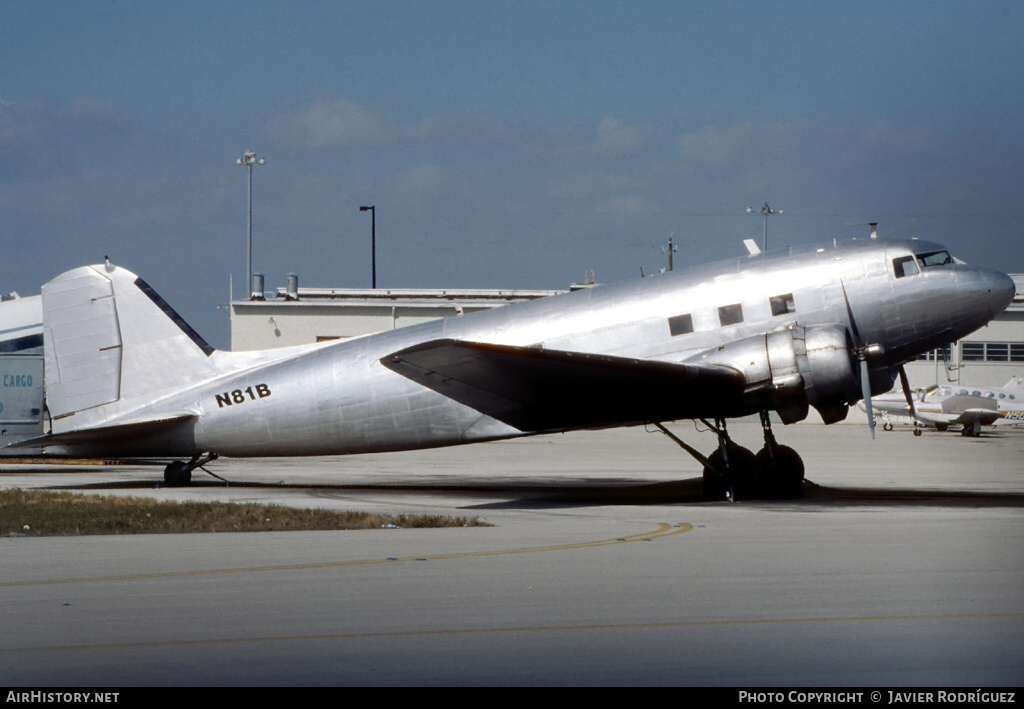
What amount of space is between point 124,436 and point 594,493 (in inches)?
366

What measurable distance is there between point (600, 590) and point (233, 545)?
17.8 ft

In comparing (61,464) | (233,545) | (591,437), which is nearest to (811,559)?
(233,545)

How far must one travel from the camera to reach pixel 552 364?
16.4 metres

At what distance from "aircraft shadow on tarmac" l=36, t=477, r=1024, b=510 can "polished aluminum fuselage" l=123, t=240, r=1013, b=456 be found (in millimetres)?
1346

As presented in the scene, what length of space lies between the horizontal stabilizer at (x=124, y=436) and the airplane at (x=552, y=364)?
3 centimetres

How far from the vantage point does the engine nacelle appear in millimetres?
17188

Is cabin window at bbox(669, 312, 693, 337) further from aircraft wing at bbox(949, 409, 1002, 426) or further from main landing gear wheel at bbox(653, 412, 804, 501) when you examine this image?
aircraft wing at bbox(949, 409, 1002, 426)

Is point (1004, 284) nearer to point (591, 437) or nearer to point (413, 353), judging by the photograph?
point (413, 353)

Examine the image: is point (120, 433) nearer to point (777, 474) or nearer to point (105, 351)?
point (105, 351)

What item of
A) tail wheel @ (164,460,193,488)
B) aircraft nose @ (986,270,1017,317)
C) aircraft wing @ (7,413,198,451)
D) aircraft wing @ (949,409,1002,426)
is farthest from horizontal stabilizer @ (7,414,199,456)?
aircraft wing @ (949,409,1002,426)

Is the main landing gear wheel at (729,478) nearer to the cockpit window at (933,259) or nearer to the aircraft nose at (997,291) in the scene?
the cockpit window at (933,259)

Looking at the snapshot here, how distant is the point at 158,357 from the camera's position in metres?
21.6

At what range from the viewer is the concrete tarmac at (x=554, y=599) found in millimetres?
6367

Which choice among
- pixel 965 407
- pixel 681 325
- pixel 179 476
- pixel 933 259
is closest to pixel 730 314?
pixel 681 325
